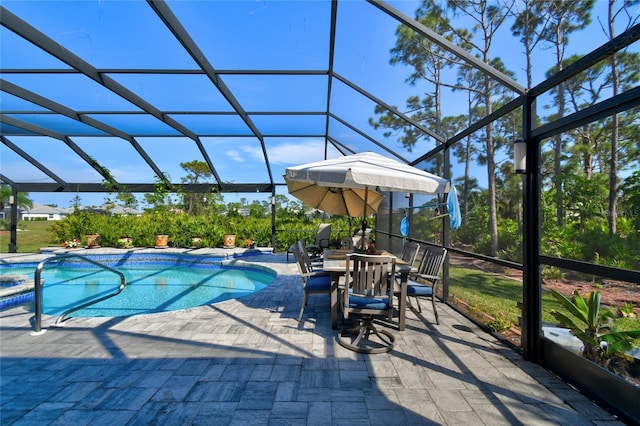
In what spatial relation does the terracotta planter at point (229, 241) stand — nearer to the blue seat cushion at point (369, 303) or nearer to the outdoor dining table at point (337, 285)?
the outdoor dining table at point (337, 285)

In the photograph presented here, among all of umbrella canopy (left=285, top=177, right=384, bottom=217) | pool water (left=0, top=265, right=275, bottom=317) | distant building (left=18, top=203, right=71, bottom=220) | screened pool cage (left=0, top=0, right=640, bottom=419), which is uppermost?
screened pool cage (left=0, top=0, right=640, bottom=419)

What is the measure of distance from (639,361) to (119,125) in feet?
36.7

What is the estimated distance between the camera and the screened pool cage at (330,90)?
8.91 ft

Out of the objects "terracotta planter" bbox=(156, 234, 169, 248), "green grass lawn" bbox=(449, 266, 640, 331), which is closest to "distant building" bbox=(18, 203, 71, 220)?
"terracotta planter" bbox=(156, 234, 169, 248)

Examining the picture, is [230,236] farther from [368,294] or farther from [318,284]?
[368,294]

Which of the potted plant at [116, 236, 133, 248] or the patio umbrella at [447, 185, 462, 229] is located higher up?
the patio umbrella at [447, 185, 462, 229]

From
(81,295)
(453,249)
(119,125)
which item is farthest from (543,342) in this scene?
(119,125)

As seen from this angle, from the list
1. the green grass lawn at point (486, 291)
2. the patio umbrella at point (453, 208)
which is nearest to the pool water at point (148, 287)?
the green grass lawn at point (486, 291)

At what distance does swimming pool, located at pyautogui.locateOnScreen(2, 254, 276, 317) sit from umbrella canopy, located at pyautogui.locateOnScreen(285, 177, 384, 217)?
2.67 metres

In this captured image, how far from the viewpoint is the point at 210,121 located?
825 cm

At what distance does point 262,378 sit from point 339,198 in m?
3.98

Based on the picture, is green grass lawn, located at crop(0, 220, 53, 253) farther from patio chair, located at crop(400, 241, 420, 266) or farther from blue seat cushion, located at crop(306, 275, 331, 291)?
patio chair, located at crop(400, 241, 420, 266)

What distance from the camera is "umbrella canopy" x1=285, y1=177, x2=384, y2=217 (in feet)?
17.6

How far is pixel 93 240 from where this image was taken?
10.6 metres
